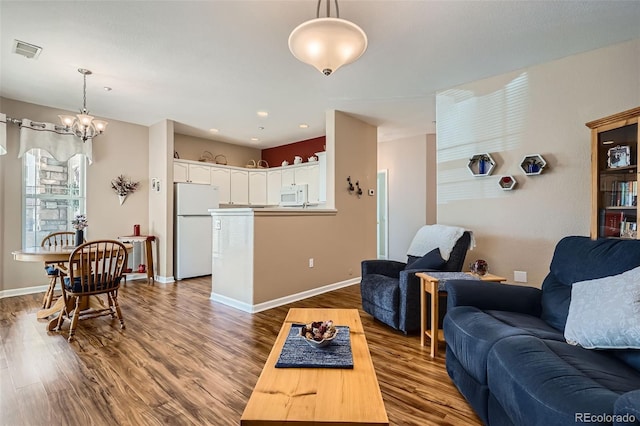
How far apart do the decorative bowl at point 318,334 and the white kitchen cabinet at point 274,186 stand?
5065 millimetres

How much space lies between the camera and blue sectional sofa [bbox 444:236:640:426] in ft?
3.46

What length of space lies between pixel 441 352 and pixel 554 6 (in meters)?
2.79

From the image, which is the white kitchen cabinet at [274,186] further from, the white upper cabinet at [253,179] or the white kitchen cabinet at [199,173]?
the white kitchen cabinet at [199,173]

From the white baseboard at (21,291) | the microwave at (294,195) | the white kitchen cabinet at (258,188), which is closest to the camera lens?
the white baseboard at (21,291)

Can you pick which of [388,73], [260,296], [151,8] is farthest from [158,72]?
[260,296]

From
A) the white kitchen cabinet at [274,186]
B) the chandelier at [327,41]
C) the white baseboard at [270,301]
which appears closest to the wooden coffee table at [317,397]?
the chandelier at [327,41]

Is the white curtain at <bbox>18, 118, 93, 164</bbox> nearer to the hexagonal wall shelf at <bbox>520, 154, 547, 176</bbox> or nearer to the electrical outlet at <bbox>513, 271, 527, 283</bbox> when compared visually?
the hexagonal wall shelf at <bbox>520, 154, 547, 176</bbox>

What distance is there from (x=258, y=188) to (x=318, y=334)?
5502mm

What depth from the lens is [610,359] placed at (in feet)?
4.61

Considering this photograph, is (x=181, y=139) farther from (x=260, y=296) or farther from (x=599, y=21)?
(x=599, y=21)

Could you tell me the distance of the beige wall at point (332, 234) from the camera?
3.71 metres

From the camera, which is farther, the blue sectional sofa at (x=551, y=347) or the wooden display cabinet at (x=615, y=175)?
the wooden display cabinet at (x=615, y=175)

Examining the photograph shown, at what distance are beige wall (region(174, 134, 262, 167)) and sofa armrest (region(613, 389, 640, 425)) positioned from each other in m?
6.46

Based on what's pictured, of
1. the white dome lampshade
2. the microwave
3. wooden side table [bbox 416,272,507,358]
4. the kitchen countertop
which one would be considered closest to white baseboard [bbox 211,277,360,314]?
the kitchen countertop
